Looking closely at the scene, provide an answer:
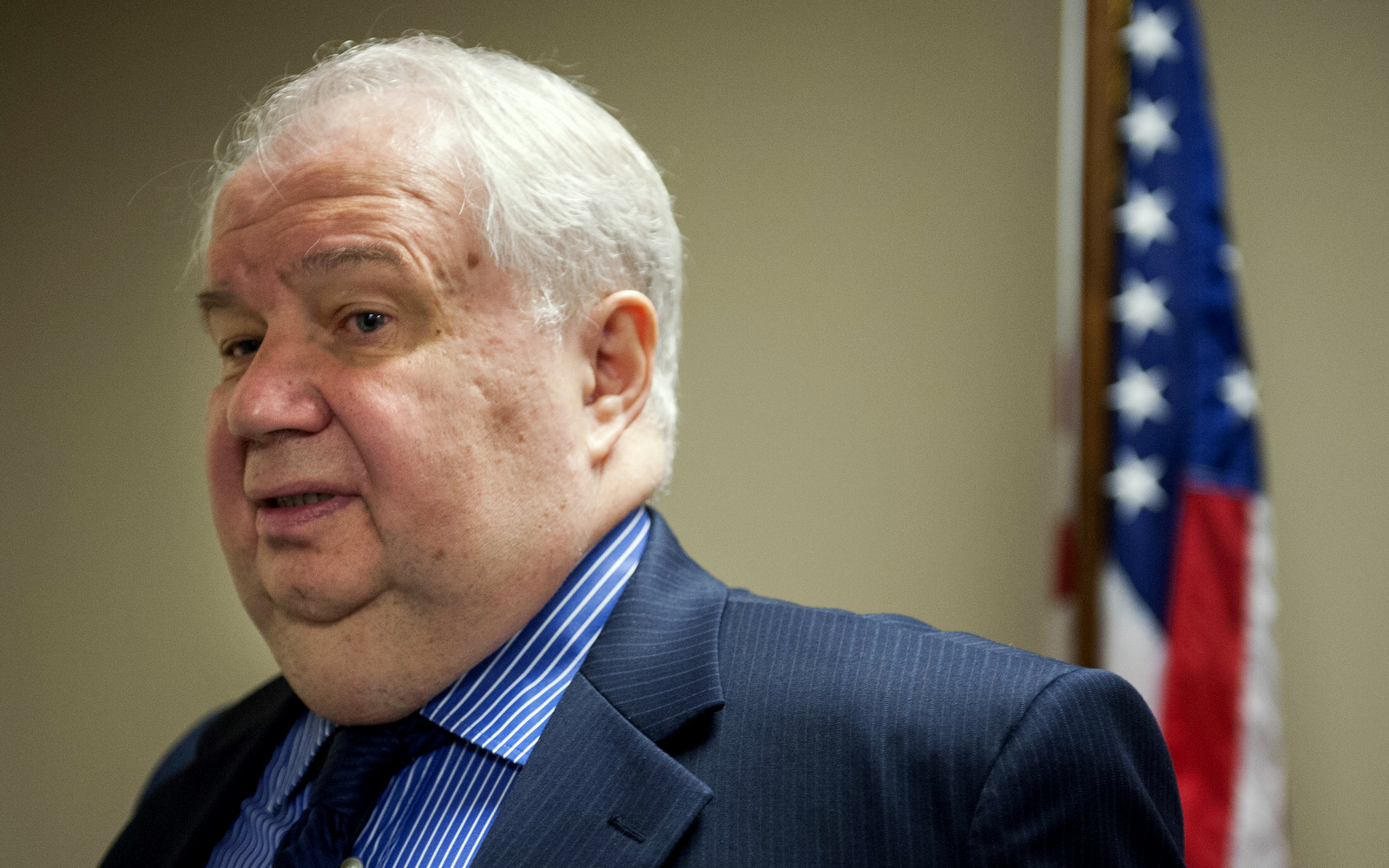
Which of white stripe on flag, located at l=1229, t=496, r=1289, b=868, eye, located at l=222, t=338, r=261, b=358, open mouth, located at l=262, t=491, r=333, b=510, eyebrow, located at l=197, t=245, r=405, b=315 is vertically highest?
eyebrow, located at l=197, t=245, r=405, b=315

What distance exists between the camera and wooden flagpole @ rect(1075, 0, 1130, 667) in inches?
74.3

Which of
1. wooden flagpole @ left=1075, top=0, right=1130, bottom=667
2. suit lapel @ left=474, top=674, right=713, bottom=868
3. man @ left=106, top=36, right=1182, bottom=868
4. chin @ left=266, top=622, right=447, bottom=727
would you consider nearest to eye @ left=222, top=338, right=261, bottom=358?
man @ left=106, top=36, right=1182, bottom=868

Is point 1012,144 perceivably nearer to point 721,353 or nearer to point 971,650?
point 721,353

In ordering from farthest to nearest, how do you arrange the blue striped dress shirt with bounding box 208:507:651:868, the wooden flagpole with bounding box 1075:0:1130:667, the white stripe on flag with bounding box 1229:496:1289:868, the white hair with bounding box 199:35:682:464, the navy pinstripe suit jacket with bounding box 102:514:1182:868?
the wooden flagpole with bounding box 1075:0:1130:667
the white stripe on flag with bounding box 1229:496:1289:868
the white hair with bounding box 199:35:682:464
the blue striped dress shirt with bounding box 208:507:651:868
the navy pinstripe suit jacket with bounding box 102:514:1182:868

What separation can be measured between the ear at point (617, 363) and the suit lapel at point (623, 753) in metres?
0.19

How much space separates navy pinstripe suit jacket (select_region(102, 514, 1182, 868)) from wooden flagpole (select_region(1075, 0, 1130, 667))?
94cm

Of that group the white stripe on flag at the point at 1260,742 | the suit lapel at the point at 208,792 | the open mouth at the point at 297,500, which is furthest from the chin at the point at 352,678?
the white stripe on flag at the point at 1260,742

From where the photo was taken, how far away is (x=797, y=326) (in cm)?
232

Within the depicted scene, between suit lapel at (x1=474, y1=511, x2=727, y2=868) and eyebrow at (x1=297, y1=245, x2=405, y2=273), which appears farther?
eyebrow at (x1=297, y1=245, x2=405, y2=273)

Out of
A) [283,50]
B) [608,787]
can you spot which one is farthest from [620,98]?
[608,787]

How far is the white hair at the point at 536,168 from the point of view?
3.60ft

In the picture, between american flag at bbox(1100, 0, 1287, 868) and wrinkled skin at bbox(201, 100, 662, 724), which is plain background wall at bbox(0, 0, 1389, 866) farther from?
wrinkled skin at bbox(201, 100, 662, 724)

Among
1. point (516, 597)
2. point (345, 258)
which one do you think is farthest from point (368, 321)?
point (516, 597)

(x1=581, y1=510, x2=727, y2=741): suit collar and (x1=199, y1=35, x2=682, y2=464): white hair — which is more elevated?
(x1=199, y1=35, x2=682, y2=464): white hair
